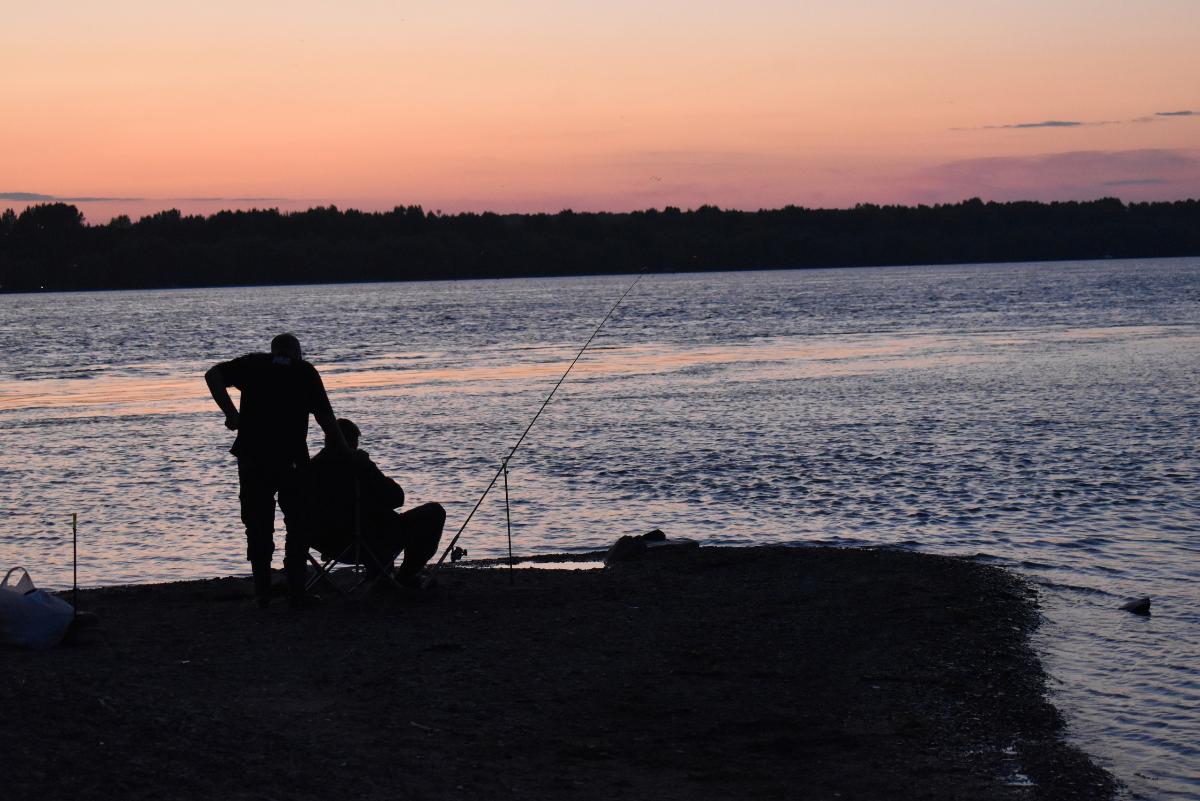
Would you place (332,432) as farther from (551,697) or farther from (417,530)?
(551,697)

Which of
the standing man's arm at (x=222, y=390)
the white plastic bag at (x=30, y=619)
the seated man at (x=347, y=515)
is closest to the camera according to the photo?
the white plastic bag at (x=30, y=619)

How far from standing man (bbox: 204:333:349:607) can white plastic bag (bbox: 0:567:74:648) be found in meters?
1.42

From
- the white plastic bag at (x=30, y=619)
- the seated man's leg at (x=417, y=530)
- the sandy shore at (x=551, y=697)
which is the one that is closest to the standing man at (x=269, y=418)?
the seated man's leg at (x=417, y=530)

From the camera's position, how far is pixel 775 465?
667 inches

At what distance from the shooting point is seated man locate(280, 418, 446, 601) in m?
8.26

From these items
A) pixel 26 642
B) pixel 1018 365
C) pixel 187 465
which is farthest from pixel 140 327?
pixel 26 642

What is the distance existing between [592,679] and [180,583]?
3.97m

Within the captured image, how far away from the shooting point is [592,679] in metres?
7.02

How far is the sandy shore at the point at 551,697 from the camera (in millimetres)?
5410

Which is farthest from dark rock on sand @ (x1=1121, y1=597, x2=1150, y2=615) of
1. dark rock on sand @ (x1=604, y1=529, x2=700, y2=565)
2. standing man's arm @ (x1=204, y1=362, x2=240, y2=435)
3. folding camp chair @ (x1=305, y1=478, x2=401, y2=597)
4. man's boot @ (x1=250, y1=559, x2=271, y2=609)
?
standing man's arm @ (x1=204, y1=362, x2=240, y2=435)

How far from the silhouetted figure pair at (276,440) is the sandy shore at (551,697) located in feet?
1.34

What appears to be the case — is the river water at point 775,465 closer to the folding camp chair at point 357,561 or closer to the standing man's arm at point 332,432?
the folding camp chair at point 357,561

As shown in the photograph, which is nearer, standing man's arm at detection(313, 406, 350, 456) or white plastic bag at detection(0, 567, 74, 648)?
white plastic bag at detection(0, 567, 74, 648)

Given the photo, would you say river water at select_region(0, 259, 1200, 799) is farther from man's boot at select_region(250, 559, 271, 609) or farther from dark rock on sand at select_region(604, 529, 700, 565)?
man's boot at select_region(250, 559, 271, 609)
